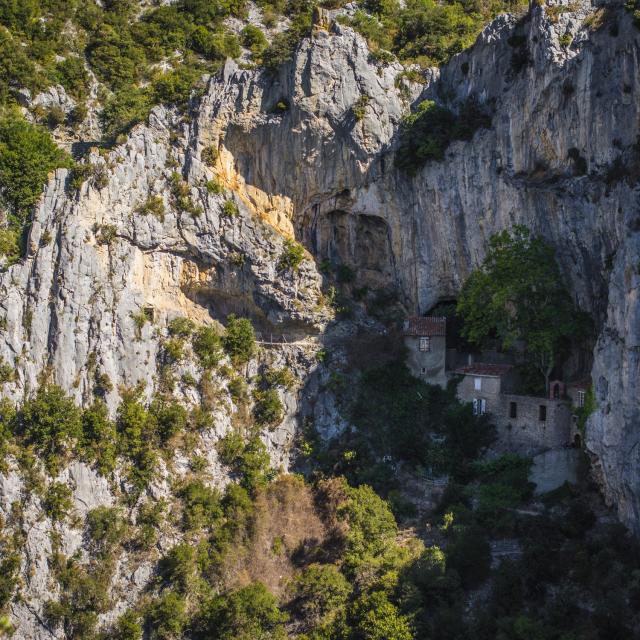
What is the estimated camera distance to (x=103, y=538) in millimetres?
38375

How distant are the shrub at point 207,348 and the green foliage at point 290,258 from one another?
520 centimetres

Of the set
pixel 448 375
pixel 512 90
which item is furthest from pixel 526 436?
pixel 512 90

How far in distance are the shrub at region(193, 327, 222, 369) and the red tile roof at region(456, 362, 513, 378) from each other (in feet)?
39.4

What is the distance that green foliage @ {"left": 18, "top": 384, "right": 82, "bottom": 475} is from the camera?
127ft

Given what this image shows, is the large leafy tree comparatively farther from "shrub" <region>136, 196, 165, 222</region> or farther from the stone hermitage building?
"shrub" <region>136, 196, 165, 222</region>

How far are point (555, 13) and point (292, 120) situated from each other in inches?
554

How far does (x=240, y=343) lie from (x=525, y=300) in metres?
14.4

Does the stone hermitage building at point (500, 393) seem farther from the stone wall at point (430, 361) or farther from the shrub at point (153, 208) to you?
the shrub at point (153, 208)

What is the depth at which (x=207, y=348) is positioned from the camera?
42.4 m

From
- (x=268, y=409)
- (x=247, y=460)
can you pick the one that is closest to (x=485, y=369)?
(x=268, y=409)

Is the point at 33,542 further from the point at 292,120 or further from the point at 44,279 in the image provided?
the point at 292,120

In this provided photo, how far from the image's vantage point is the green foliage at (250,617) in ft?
112

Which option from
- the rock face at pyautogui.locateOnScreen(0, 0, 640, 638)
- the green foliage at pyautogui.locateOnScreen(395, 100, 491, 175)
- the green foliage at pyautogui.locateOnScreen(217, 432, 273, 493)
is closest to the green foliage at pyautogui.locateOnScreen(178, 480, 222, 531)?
the rock face at pyautogui.locateOnScreen(0, 0, 640, 638)

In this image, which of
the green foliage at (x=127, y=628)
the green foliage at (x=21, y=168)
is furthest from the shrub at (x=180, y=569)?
the green foliage at (x=21, y=168)
